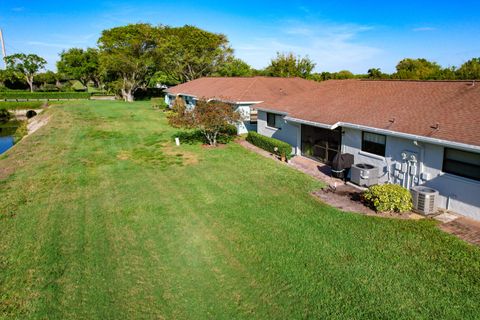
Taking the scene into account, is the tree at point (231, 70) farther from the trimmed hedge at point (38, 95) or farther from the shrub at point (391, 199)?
the shrub at point (391, 199)

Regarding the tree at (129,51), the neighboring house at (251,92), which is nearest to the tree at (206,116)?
the neighboring house at (251,92)

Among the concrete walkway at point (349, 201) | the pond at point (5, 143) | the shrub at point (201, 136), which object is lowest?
the pond at point (5, 143)

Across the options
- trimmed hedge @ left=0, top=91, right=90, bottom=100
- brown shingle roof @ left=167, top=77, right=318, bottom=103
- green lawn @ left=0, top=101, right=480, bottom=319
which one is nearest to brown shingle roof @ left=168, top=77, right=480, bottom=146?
brown shingle roof @ left=167, top=77, right=318, bottom=103

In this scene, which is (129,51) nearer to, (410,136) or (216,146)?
(216,146)

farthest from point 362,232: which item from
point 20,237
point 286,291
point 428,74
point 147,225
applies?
point 428,74

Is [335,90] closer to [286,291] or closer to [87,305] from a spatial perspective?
[286,291]

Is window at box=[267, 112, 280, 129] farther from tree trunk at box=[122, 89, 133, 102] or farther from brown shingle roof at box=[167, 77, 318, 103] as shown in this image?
tree trunk at box=[122, 89, 133, 102]
